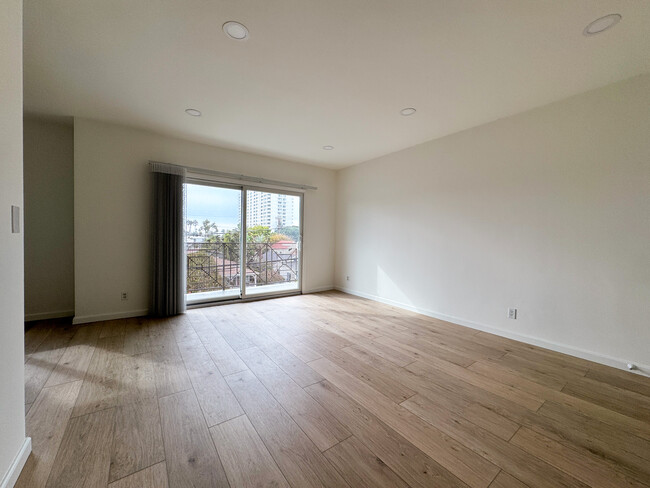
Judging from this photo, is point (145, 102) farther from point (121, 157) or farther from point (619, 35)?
point (619, 35)

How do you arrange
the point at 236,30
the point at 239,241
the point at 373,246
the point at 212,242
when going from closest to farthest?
the point at 236,30
the point at 212,242
the point at 239,241
the point at 373,246

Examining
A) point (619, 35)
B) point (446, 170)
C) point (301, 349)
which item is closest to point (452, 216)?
point (446, 170)

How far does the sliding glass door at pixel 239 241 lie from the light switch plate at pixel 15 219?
8.39 feet

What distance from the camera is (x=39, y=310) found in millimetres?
3164

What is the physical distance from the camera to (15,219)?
1154mm

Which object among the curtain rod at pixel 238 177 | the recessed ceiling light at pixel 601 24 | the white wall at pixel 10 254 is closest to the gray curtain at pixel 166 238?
the curtain rod at pixel 238 177

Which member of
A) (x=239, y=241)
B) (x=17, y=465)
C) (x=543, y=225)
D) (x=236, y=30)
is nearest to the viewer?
(x=17, y=465)

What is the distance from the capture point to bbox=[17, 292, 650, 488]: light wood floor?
117cm

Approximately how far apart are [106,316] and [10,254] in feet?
8.82

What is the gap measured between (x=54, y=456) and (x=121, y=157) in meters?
3.32

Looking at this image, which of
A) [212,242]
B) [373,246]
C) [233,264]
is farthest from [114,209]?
[373,246]

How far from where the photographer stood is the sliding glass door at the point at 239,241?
3840mm

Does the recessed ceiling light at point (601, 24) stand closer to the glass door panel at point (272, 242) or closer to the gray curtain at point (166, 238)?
the glass door panel at point (272, 242)

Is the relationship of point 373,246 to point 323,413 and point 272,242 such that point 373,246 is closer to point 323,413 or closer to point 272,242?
point 272,242
